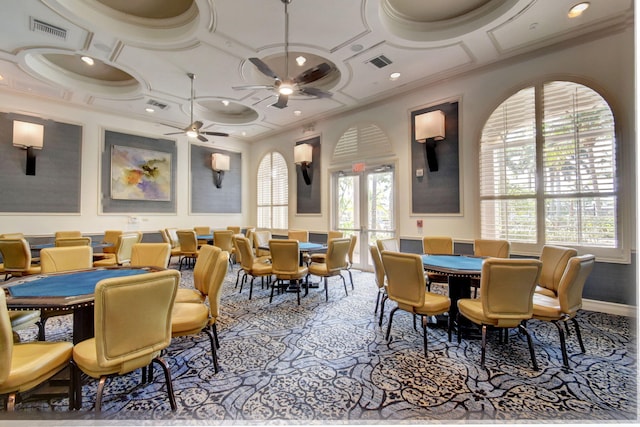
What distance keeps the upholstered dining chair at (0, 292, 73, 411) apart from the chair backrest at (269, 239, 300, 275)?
2.39 m

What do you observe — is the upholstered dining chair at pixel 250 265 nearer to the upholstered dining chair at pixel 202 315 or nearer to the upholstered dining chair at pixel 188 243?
the upholstered dining chair at pixel 202 315

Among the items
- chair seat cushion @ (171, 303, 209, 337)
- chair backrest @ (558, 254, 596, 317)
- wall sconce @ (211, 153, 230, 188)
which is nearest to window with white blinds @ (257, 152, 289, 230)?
wall sconce @ (211, 153, 230, 188)

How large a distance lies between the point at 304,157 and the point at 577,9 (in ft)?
17.1

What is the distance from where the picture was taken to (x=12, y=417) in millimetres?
1689

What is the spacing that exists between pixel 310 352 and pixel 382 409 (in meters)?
0.94

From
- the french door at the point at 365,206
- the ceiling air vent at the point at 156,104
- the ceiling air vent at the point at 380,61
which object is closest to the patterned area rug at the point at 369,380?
the french door at the point at 365,206

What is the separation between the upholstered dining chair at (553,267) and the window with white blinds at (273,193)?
6.01 meters

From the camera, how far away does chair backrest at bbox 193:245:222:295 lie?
270 cm

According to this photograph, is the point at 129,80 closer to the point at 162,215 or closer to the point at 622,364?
the point at 162,215

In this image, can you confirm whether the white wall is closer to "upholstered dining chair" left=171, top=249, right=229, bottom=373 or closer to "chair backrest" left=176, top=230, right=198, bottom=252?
"chair backrest" left=176, top=230, right=198, bottom=252

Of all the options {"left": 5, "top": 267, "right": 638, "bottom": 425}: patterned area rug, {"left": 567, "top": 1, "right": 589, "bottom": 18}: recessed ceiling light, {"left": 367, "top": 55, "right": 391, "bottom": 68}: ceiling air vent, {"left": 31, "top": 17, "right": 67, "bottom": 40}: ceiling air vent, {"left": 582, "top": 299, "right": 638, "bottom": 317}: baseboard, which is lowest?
{"left": 5, "top": 267, "right": 638, "bottom": 425}: patterned area rug

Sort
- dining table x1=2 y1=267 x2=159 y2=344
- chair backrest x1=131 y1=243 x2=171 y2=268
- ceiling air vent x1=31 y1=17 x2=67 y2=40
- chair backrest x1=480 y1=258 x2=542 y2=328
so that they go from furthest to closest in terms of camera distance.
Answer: ceiling air vent x1=31 y1=17 x2=67 y2=40 < chair backrest x1=131 y1=243 x2=171 y2=268 < chair backrest x1=480 y1=258 x2=542 y2=328 < dining table x1=2 y1=267 x2=159 y2=344

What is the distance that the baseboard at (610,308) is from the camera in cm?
339

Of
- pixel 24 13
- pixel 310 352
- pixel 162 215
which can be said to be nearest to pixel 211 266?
pixel 310 352
